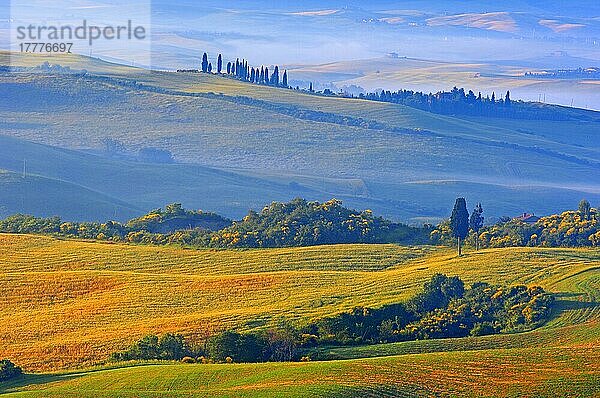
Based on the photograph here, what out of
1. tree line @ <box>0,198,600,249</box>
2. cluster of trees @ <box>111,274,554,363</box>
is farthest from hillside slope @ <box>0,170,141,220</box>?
cluster of trees @ <box>111,274,554,363</box>

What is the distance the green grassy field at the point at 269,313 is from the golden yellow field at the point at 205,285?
0.10m

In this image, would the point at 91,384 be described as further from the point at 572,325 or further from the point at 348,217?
the point at 348,217

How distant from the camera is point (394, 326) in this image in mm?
46969

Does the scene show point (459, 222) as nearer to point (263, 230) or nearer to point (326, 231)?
point (326, 231)

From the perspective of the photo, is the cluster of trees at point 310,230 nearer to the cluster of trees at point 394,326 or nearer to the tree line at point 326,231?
the tree line at point 326,231

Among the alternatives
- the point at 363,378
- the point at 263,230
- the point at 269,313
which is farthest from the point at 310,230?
the point at 363,378

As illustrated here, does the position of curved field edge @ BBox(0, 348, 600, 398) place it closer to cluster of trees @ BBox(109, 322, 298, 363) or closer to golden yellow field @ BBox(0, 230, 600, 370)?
cluster of trees @ BBox(109, 322, 298, 363)

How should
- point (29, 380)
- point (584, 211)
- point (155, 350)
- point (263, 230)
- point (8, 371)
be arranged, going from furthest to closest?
point (584, 211) → point (263, 230) → point (155, 350) → point (8, 371) → point (29, 380)

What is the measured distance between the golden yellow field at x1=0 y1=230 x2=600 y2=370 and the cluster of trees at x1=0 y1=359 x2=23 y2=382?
224 centimetres

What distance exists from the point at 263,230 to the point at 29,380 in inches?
1198

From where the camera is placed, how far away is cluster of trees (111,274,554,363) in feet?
139

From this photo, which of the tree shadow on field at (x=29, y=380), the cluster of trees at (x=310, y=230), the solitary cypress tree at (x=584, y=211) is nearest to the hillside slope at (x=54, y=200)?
the cluster of trees at (x=310, y=230)

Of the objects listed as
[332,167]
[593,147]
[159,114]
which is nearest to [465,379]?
[332,167]

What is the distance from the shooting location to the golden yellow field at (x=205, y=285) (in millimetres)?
46312
